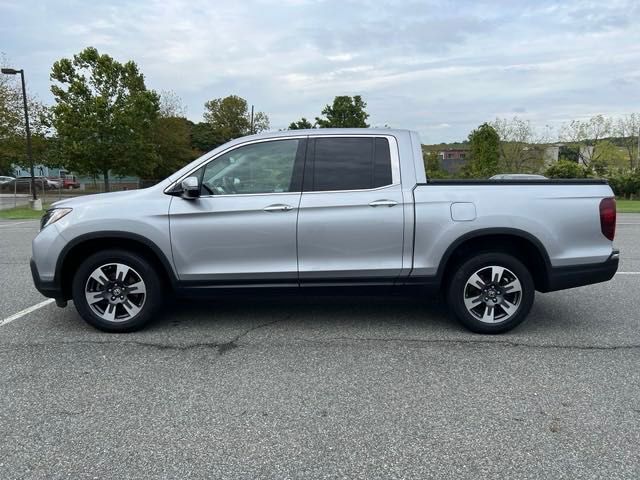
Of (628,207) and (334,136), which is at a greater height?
(334,136)

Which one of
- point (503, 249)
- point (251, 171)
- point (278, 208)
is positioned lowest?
point (503, 249)

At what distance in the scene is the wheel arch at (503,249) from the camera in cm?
439

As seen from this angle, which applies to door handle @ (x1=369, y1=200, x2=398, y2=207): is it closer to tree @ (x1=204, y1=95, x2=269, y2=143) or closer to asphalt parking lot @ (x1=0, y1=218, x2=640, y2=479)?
asphalt parking lot @ (x1=0, y1=218, x2=640, y2=479)

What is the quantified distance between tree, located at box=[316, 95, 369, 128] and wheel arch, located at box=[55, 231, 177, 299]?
89.8 feet

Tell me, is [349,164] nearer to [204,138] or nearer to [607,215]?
[607,215]

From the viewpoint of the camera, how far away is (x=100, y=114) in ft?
92.2

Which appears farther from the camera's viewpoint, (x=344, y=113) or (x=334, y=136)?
(x=344, y=113)

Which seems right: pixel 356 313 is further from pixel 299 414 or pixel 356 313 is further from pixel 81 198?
pixel 81 198

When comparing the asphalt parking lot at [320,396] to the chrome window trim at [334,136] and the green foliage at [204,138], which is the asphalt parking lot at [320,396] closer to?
the chrome window trim at [334,136]

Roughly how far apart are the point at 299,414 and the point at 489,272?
233 cm

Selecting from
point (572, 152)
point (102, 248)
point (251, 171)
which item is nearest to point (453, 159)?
point (572, 152)

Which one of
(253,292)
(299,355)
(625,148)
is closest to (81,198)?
(253,292)

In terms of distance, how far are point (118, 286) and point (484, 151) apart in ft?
105

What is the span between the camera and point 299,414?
3.12 meters
